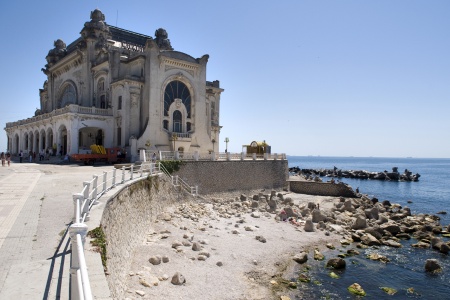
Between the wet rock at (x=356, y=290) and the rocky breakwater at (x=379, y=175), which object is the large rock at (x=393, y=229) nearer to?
the wet rock at (x=356, y=290)

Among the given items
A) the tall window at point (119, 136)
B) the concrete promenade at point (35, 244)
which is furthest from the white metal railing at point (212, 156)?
the concrete promenade at point (35, 244)

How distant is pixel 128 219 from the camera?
14.9 metres

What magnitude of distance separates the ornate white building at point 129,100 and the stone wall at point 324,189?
1186cm

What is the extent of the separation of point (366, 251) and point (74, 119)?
29.6 meters

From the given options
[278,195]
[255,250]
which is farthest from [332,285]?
[278,195]

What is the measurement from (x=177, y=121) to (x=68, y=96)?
64.5ft

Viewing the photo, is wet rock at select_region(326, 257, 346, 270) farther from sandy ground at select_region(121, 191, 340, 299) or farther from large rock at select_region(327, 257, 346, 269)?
sandy ground at select_region(121, 191, 340, 299)

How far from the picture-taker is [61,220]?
377 inches

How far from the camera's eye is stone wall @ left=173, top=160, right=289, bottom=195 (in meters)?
29.5

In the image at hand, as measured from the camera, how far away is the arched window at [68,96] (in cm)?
4472

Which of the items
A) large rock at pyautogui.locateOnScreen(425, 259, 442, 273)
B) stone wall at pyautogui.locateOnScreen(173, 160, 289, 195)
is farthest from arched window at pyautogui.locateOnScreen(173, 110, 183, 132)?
large rock at pyautogui.locateOnScreen(425, 259, 442, 273)

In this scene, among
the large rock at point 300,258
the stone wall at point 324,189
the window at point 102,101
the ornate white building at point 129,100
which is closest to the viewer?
the large rock at point 300,258

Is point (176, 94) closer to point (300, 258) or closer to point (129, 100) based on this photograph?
point (129, 100)

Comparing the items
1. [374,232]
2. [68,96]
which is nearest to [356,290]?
[374,232]
